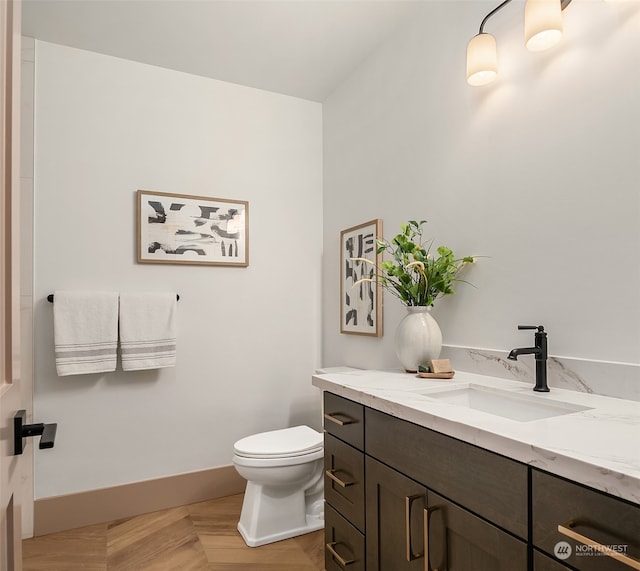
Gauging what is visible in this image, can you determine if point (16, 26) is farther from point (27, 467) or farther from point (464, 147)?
point (27, 467)

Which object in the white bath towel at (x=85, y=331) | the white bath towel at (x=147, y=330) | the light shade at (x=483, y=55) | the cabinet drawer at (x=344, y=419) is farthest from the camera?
the white bath towel at (x=147, y=330)

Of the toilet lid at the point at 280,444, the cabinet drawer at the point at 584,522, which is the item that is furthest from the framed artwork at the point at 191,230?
the cabinet drawer at the point at 584,522

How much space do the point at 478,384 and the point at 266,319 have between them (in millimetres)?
1595

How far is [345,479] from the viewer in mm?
1590

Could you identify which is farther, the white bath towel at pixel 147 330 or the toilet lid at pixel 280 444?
the white bath towel at pixel 147 330

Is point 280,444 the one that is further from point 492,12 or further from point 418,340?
point 492,12

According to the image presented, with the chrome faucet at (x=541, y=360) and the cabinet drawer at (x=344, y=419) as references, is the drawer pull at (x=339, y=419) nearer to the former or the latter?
the cabinet drawer at (x=344, y=419)

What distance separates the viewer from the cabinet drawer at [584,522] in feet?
2.36

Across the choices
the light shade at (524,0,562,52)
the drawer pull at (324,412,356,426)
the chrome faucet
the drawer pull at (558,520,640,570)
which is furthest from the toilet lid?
the light shade at (524,0,562,52)

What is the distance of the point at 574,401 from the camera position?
1.25 meters

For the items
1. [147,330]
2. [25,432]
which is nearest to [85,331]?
[147,330]

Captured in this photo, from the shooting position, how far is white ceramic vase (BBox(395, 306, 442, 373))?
1766 millimetres

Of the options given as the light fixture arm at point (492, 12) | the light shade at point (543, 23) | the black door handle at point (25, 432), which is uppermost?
the light fixture arm at point (492, 12)

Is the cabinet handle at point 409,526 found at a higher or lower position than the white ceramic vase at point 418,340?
lower
